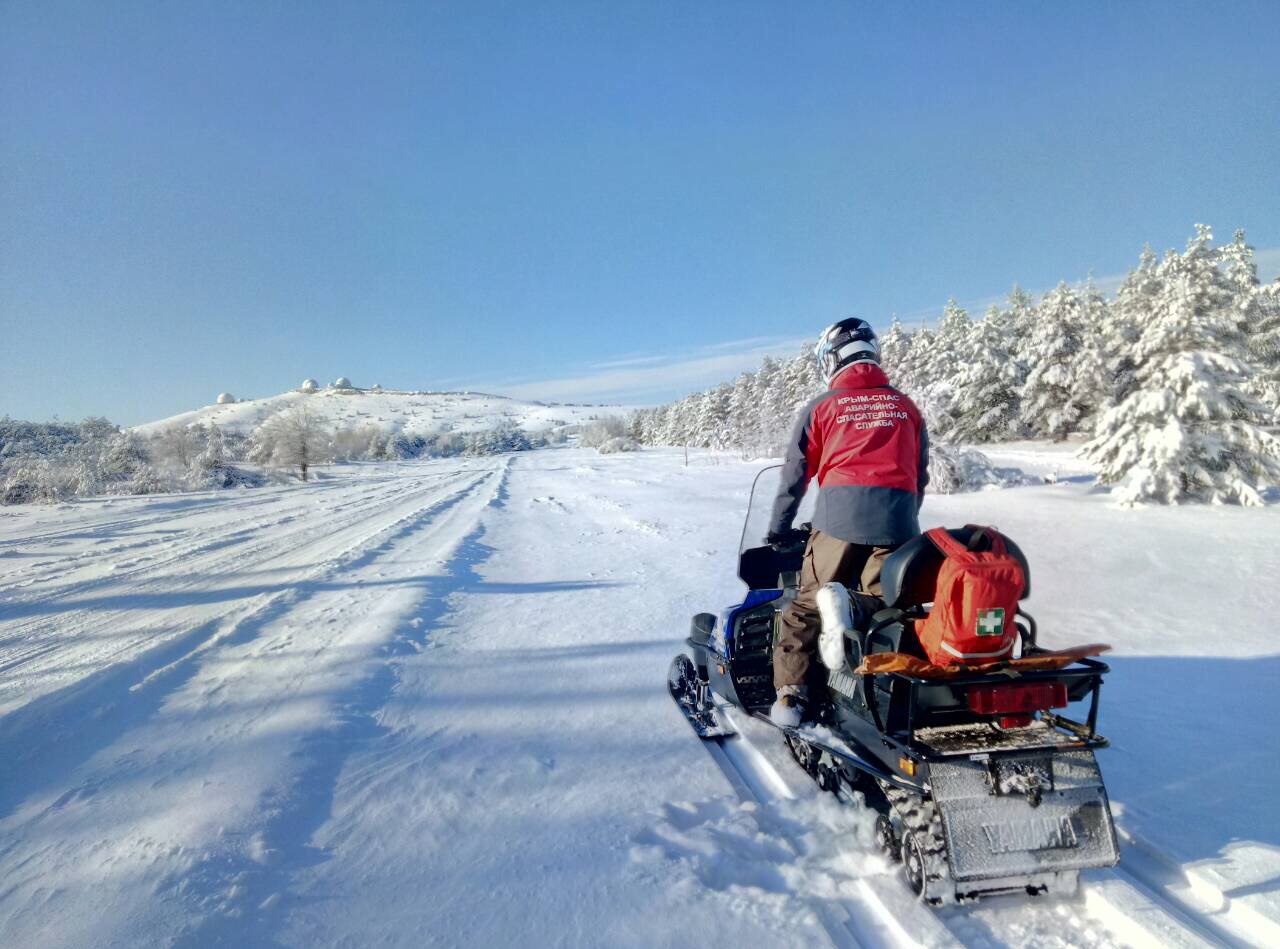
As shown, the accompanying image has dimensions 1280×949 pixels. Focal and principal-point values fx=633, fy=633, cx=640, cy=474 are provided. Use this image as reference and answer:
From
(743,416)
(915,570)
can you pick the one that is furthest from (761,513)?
(743,416)

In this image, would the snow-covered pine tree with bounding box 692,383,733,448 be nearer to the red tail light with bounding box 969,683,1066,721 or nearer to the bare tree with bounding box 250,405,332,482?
the bare tree with bounding box 250,405,332,482

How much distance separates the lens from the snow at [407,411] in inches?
4289

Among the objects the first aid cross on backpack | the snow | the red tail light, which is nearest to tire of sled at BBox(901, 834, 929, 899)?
the red tail light

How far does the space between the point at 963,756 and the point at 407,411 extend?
140 m

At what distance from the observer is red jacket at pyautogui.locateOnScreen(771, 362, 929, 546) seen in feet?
9.50

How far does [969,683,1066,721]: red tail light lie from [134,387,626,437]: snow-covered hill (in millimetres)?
100794

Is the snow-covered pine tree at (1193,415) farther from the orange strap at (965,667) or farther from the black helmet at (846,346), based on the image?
the orange strap at (965,667)

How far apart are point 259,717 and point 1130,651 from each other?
6.26 meters

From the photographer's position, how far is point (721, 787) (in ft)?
10.2

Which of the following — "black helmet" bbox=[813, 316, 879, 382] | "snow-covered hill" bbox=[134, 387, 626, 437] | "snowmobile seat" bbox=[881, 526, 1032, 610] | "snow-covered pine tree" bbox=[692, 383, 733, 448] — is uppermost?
"snow-covered hill" bbox=[134, 387, 626, 437]

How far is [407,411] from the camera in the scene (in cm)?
13262

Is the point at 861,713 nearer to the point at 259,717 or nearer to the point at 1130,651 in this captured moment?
the point at 259,717

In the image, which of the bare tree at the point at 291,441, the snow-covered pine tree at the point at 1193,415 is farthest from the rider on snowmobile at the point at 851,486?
the bare tree at the point at 291,441

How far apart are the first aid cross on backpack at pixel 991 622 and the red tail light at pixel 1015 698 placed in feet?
0.66
